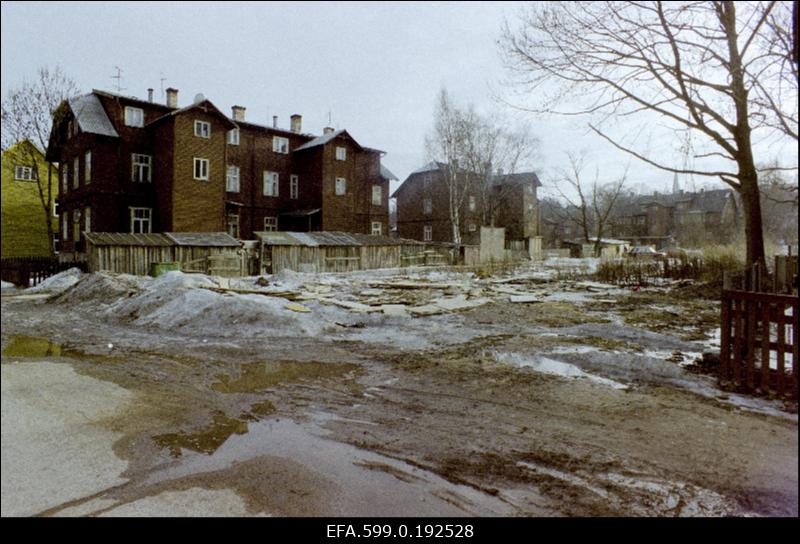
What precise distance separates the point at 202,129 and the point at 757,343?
31.7 meters

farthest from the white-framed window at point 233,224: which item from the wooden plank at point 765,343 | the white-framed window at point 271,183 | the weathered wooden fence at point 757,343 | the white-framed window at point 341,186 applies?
the wooden plank at point 765,343

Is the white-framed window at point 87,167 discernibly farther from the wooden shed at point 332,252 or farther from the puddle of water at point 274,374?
the puddle of water at point 274,374

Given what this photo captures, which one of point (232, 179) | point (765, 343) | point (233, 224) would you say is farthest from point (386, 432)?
point (232, 179)

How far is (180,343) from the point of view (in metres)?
9.57

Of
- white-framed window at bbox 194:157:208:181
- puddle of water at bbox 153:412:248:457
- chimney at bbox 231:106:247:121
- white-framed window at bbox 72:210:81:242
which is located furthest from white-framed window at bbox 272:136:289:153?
puddle of water at bbox 153:412:248:457

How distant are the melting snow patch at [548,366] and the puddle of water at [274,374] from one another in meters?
2.56

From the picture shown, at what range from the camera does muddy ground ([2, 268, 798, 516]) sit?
10.4ft

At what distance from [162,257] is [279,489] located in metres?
24.9

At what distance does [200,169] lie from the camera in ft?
101

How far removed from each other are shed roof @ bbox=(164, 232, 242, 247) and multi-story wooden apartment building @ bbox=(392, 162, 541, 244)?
28.3 metres

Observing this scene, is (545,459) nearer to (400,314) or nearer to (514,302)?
(400,314)

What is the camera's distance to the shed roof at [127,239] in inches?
920

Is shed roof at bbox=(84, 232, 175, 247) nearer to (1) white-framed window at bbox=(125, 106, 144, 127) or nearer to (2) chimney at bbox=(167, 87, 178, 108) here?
(1) white-framed window at bbox=(125, 106, 144, 127)
